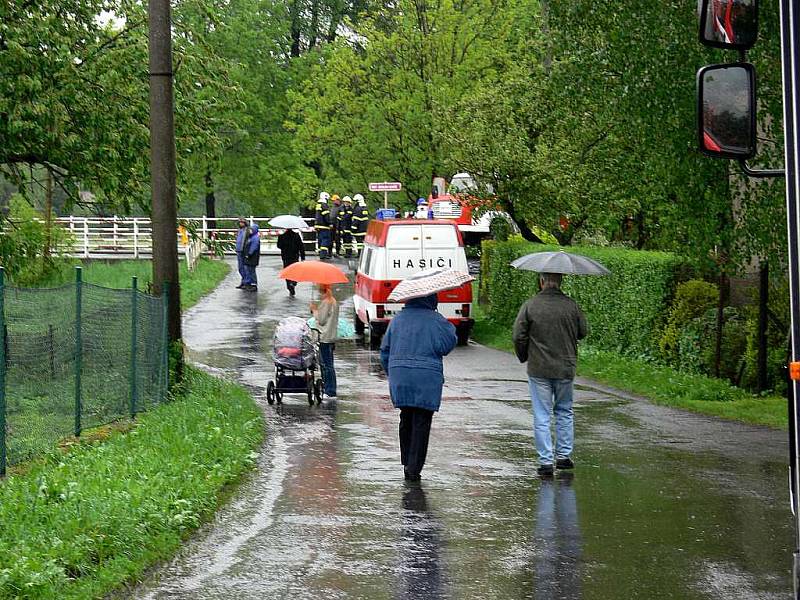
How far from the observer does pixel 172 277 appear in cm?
1670

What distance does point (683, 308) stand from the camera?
66.7 ft

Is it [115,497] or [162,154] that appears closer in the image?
[115,497]

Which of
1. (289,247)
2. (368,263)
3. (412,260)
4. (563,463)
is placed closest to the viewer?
(563,463)

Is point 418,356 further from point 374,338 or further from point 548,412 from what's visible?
point 374,338

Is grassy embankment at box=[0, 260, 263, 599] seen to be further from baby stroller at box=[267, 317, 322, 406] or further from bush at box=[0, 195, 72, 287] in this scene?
bush at box=[0, 195, 72, 287]

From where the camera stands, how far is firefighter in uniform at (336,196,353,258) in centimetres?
4572

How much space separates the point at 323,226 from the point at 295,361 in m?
27.2

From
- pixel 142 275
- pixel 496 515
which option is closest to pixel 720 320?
pixel 496 515

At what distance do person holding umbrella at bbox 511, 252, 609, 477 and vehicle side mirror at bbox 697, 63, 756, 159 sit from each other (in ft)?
21.7

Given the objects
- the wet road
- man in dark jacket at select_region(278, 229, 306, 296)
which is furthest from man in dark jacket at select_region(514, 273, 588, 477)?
man in dark jacket at select_region(278, 229, 306, 296)

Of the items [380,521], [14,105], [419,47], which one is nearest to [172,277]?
[14,105]

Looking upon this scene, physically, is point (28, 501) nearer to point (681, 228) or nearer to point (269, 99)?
point (681, 228)

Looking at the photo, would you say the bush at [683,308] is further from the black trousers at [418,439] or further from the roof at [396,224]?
the black trousers at [418,439]

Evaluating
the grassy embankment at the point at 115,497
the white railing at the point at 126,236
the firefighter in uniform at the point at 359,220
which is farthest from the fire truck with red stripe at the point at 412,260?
the white railing at the point at 126,236
